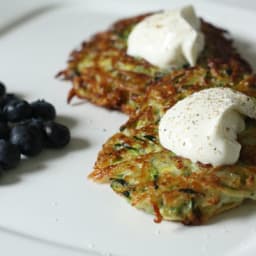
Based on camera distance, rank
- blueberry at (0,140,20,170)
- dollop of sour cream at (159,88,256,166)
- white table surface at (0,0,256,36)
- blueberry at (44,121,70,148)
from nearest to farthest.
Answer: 1. dollop of sour cream at (159,88,256,166)
2. blueberry at (0,140,20,170)
3. blueberry at (44,121,70,148)
4. white table surface at (0,0,256,36)

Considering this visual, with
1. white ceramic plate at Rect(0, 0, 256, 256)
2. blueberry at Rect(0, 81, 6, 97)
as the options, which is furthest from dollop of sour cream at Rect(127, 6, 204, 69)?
blueberry at Rect(0, 81, 6, 97)

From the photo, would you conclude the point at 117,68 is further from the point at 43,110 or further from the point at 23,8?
the point at 23,8

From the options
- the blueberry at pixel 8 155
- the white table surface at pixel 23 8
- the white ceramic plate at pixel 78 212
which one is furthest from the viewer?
the white table surface at pixel 23 8

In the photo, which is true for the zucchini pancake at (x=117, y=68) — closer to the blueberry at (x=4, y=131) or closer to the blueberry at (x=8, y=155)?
the blueberry at (x=4, y=131)

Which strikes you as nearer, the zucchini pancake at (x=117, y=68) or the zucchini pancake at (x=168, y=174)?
the zucchini pancake at (x=168, y=174)

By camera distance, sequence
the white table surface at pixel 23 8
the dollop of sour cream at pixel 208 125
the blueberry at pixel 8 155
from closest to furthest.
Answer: the dollop of sour cream at pixel 208 125 → the blueberry at pixel 8 155 → the white table surface at pixel 23 8

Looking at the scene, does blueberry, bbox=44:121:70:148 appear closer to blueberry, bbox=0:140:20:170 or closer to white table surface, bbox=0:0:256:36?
blueberry, bbox=0:140:20:170

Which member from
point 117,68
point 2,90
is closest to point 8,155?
point 2,90

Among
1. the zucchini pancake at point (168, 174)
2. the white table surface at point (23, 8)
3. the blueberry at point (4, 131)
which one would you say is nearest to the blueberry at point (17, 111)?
the blueberry at point (4, 131)
